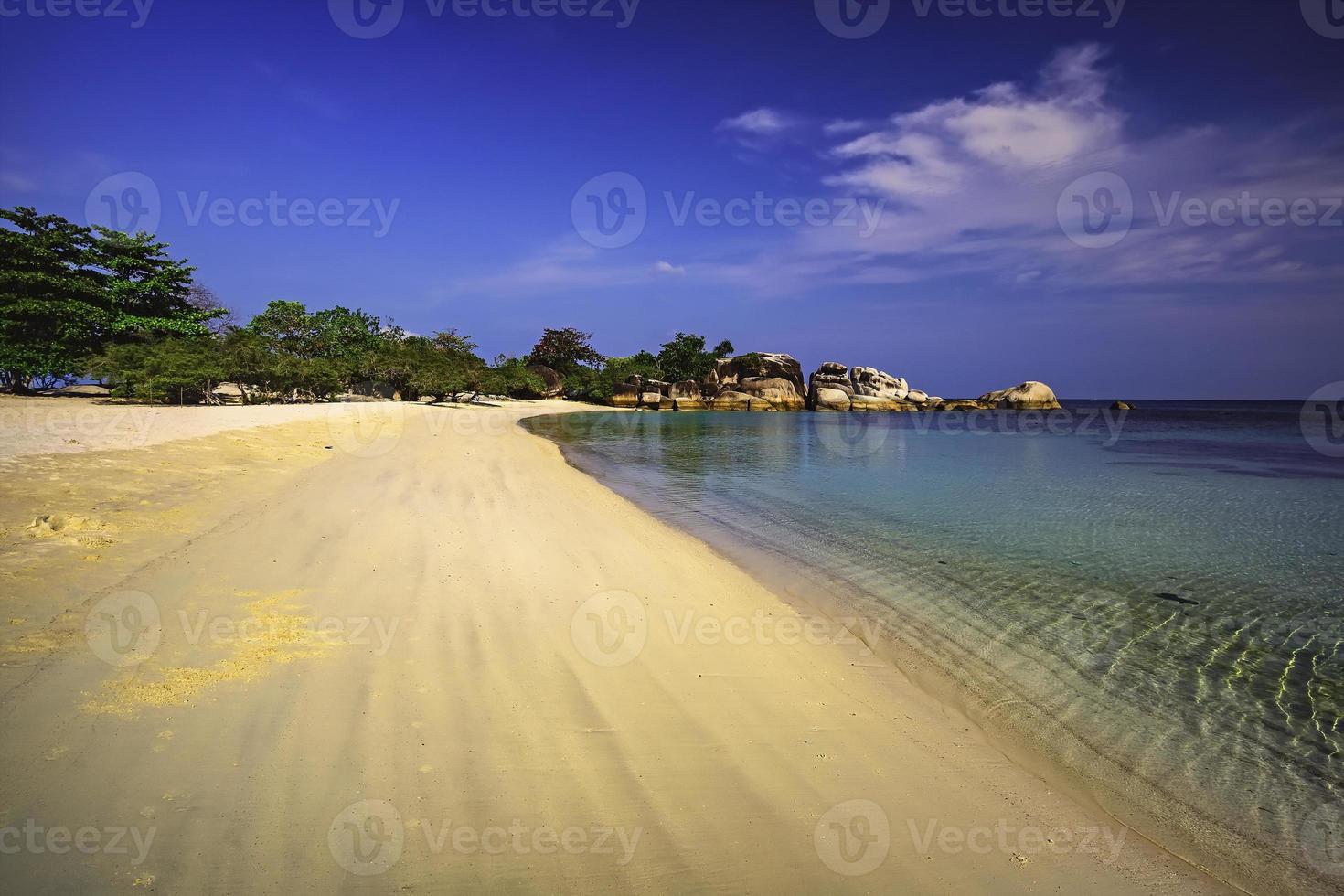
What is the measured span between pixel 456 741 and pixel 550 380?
276 feet

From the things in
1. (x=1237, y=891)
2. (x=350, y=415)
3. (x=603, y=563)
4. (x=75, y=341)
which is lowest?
(x=1237, y=891)

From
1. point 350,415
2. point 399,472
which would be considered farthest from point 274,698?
point 350,415

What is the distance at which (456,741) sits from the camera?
12.0 feet

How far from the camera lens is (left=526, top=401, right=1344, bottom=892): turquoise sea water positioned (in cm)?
388

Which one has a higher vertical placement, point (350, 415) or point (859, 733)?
point (350, 415)

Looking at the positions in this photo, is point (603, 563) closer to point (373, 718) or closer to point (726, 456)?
point (373, 718)

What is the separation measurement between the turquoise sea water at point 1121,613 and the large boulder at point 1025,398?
8929cm

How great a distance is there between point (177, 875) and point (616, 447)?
84.1 feet

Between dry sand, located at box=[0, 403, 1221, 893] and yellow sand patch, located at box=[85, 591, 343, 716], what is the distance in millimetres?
25

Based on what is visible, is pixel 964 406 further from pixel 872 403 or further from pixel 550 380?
pixel 550 380

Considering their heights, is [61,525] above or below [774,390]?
below

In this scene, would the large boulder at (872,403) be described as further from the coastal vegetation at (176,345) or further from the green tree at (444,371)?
the green tree at (444,371)

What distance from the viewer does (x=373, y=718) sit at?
12.4ft

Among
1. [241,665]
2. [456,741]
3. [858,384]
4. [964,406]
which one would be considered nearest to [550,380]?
[858,384]
